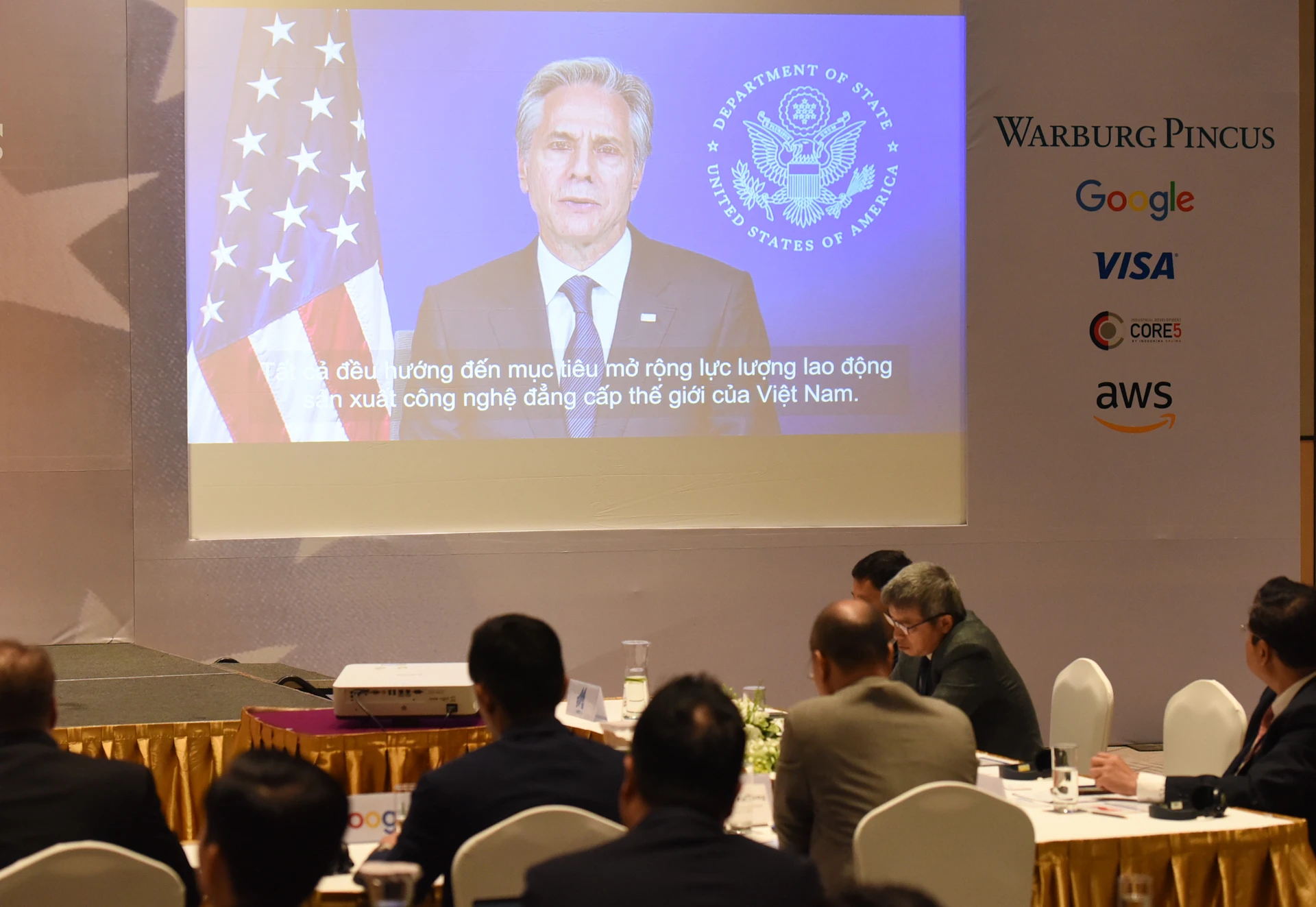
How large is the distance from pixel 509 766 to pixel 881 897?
56.5 inches

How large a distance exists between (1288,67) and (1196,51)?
492 millimetres

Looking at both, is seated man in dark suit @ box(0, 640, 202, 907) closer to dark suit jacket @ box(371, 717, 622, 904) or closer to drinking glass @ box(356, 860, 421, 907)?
dark suit jacket @ box(371, 717, 622, 904)

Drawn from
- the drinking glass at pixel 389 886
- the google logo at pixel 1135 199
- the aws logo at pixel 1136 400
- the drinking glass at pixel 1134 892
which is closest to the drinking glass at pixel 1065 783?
the drinking glass at pixel 1134 892

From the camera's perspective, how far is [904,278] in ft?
20.4

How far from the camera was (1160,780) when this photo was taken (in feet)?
10.6

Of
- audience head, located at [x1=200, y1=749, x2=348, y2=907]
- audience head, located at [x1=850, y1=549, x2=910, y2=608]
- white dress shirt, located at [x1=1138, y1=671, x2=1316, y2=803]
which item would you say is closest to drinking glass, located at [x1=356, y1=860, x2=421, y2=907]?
audience head, located at [x1=200, y1=749, x2=348, y2=907]

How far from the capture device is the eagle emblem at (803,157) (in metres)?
6.10

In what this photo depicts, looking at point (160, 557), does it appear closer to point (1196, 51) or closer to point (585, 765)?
point (585, 765)

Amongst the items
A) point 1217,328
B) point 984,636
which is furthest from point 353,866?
point 1217,328

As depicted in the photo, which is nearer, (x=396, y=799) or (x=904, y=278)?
(x=396, y=799)

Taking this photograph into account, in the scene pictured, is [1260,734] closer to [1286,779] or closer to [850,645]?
[1286,779]

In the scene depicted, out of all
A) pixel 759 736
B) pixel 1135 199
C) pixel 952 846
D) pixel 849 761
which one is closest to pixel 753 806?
pixel 759 736

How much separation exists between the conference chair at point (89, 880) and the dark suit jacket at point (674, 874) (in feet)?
2.41

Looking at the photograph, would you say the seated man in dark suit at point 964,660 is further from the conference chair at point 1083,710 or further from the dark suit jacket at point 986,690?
the conference chair at point 1083,710
